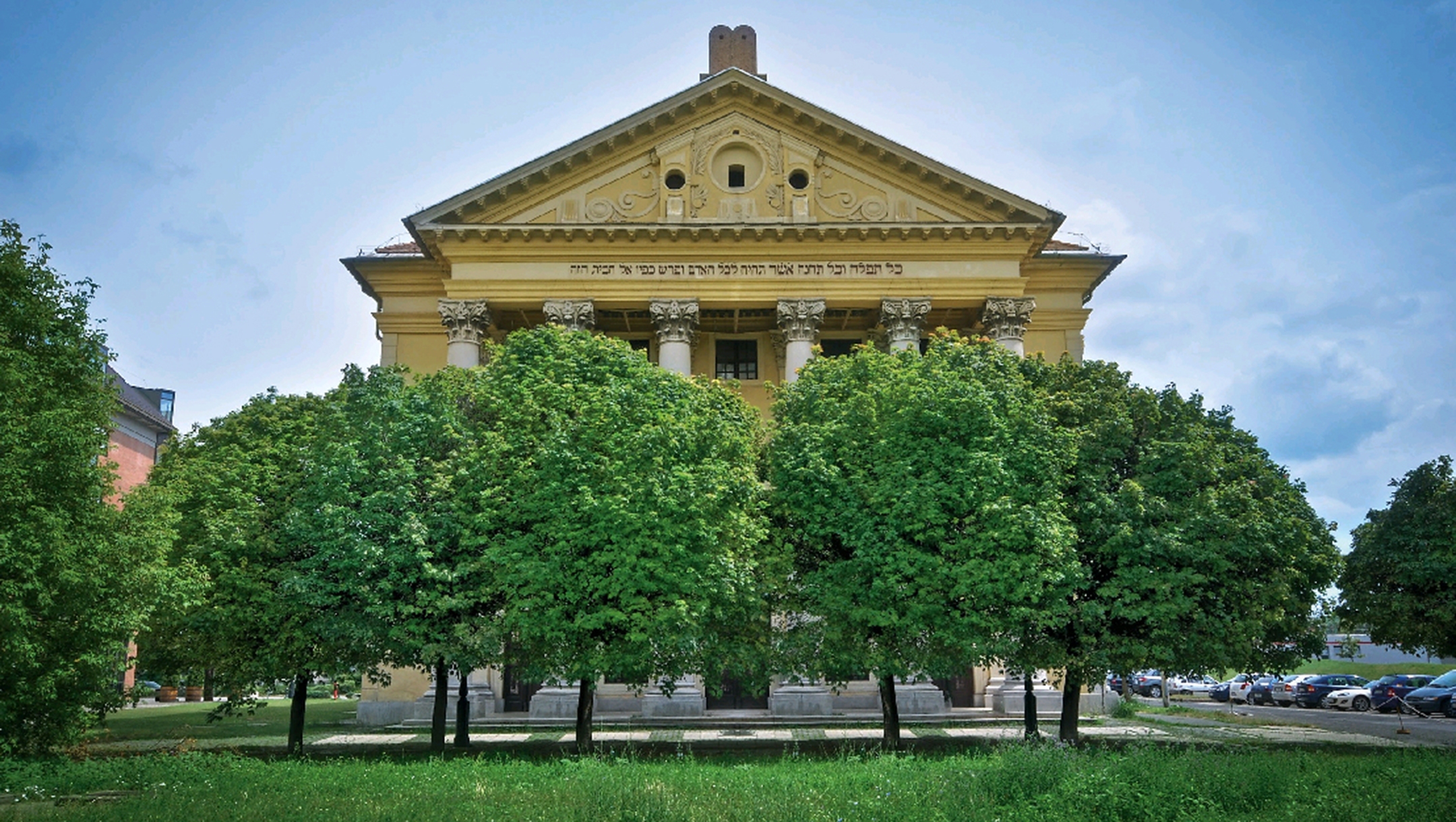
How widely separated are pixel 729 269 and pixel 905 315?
6.58 m

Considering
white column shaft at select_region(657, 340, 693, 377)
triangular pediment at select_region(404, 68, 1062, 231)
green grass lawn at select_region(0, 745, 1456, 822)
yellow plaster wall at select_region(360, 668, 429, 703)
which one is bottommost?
green grass lawn at select_region(0, 745, 1456, 822)

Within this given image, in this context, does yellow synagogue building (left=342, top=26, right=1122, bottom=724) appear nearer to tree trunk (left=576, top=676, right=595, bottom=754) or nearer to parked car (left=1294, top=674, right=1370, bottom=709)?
tree trunk (left=576, top=676, right=595, bottom=754)

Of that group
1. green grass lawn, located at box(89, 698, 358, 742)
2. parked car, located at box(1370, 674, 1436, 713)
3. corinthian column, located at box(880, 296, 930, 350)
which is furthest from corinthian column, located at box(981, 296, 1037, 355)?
green grass lawn, located at box(89, 698, 358, 742)

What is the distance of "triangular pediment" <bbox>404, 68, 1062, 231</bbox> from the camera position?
38.9 metres

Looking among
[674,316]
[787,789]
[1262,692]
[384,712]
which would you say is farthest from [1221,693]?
[787,789]

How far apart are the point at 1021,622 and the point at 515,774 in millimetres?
11974

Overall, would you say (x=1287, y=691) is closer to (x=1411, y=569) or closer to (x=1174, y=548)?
(x=1411, y=569)

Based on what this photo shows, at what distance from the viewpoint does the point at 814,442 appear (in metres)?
26.1

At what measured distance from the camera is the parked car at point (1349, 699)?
4700 centimetres

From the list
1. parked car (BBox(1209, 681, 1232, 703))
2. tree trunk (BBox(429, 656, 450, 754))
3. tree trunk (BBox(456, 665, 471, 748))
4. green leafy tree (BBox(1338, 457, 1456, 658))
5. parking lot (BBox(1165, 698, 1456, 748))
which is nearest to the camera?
tree trunk (BBox(429, 656, 450, 754))

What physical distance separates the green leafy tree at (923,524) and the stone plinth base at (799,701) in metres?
9.82

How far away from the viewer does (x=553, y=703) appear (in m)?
35.8

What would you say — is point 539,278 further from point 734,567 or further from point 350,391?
point 734,567

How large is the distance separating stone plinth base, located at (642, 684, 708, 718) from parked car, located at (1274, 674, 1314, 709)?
104ft
